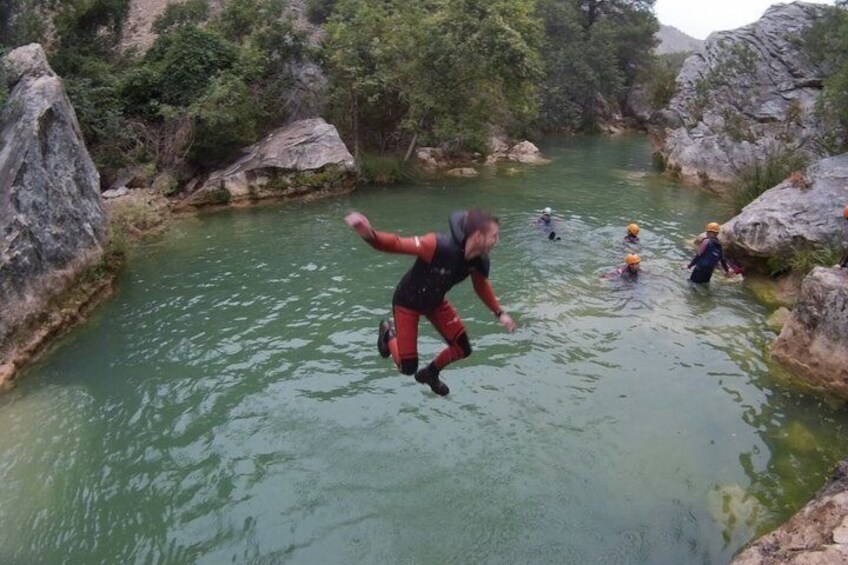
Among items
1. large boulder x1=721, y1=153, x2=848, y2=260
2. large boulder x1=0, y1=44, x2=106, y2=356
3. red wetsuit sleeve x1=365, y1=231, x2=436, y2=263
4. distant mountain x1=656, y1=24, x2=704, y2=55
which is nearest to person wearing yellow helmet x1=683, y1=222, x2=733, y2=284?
large boulder x1=721, y1=153, x2=848, y2=260

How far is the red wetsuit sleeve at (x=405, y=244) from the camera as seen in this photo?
5777 millimetres

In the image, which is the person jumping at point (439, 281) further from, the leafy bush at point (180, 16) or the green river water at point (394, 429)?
the leafy bush at point (180, 16)

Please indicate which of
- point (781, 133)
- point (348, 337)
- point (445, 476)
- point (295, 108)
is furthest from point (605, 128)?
point (445, 476)

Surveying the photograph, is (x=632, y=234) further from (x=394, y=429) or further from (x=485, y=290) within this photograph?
(x=485, y=290)

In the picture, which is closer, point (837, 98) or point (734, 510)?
point (734, 510)

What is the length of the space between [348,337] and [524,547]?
595cm

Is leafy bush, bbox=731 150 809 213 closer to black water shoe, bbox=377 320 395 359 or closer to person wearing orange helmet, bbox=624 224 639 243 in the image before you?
person wearing orange helmet, bbox=624 224 639 243

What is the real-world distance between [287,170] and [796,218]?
16840 millimetres

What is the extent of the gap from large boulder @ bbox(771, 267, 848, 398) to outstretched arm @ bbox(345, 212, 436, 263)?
8.04m

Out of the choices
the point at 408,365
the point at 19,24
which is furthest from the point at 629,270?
the point at 19,24

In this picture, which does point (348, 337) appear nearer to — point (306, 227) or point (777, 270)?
point (306, 227)

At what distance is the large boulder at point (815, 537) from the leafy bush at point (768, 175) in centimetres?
1480

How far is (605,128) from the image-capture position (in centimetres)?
5059

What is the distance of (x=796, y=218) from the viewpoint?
50.1 ft
